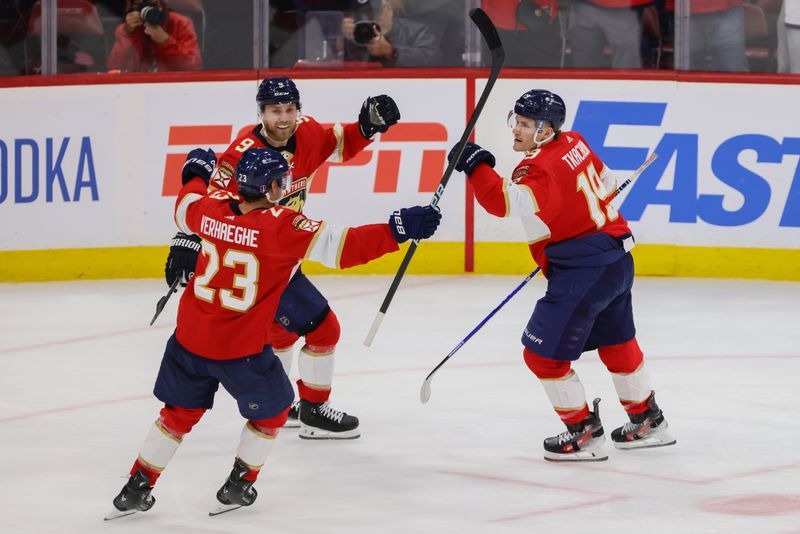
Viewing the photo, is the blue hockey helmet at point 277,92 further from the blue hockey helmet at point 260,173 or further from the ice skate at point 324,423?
the ice skate at point 324,423

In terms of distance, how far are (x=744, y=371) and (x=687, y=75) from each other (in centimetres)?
241

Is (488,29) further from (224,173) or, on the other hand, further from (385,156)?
(385,156)

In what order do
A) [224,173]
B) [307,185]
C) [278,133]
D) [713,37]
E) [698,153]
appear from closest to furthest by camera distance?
[224,173], [278,133], [307,185], [698,153], [713,37]

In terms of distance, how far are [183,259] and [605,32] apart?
4230 millimetres

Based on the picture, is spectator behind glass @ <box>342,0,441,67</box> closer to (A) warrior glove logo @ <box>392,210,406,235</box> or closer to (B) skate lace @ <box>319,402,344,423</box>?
(B) skate lace @ <box>319,402,344,423</box>

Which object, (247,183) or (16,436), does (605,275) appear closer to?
(247,183)

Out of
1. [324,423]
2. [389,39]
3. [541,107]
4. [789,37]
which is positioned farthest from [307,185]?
[789,37]

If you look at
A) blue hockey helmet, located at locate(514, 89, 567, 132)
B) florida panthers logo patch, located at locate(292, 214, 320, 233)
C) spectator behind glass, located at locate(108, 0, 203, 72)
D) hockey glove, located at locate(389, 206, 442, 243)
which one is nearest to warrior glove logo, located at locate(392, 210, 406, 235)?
hockey glove, located at locate(389, 206, 442, 243)

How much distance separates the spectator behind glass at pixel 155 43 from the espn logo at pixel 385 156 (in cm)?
39

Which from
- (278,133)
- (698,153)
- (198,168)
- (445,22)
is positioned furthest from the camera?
(445,22)

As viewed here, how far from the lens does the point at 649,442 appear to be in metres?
5.19

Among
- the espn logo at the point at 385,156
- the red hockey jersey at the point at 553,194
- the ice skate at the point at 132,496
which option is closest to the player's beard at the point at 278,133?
the red hockey jersey at the point at 553,194

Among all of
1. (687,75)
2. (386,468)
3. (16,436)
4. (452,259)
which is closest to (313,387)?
(386,468)

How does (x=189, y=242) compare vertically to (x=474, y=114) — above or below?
below
